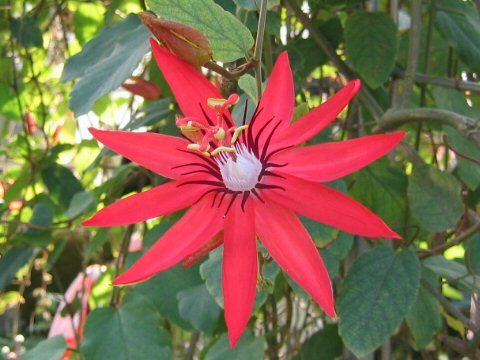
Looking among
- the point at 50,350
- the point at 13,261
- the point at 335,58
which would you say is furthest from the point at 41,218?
the point at 335,58

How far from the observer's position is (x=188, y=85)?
0.49 metres

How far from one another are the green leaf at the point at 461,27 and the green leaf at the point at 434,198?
0.17 meters

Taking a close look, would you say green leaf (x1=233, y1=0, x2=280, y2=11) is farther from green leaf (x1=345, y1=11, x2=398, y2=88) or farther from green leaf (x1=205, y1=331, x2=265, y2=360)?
green leaf (x1=205, y1=331, x2=265, y2=360)

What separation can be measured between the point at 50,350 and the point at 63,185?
1.12 ft

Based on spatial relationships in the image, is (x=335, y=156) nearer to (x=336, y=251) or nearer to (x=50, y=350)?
(x=336, y=251)

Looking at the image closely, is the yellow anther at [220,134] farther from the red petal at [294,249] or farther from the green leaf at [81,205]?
the green leaf at [81,205]

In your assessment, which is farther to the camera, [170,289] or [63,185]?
[63,185]

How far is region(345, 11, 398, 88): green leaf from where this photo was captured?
2.64 feet

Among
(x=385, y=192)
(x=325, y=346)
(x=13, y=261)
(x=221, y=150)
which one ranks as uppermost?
(x=221, y=150)

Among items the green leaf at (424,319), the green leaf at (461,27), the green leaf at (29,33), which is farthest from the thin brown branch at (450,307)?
the green leaf at (29,33)

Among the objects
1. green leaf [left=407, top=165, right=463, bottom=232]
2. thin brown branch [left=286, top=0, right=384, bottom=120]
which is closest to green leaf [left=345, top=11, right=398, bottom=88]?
thin brown branch [left=286, top=0, right=384, bottom=120]

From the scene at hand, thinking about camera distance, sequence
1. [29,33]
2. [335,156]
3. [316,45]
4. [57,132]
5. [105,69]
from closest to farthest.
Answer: [335,156] → [105,69] → [316,45] → [29,33] → [57,132]

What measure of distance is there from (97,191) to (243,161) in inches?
17.3

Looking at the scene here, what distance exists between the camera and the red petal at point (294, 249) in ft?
1.41
